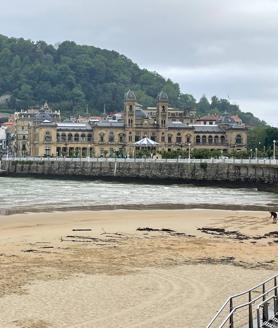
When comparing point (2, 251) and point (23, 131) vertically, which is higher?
point (23, 131)

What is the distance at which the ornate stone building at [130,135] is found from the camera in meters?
157

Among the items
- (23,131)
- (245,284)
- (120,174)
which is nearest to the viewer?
(245,284)

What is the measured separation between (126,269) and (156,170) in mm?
81002

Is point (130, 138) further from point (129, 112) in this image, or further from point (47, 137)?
point (47, 137)

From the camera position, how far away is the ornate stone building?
156875 millimetres

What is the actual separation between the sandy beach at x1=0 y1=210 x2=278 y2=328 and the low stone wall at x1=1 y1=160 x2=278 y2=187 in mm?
48000

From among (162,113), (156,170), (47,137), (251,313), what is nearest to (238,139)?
(162,113)

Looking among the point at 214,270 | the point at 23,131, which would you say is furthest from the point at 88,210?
the point at 23,131

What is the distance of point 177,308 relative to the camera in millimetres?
18891

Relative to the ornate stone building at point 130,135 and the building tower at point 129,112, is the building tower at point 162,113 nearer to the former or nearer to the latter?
the ornate stone building at point 130,135

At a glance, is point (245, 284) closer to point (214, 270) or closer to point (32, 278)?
point (214, 270)

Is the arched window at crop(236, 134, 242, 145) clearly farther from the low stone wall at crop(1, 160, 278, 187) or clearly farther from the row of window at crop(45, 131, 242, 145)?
→ the low stone wall at crop(1, 160, 278, 187)

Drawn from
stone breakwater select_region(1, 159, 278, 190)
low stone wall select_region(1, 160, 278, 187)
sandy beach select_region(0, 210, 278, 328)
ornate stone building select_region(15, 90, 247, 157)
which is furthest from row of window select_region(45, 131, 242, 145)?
sandy beach select_region(0, 210, 278, 328)

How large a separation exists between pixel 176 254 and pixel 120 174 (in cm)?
8178
